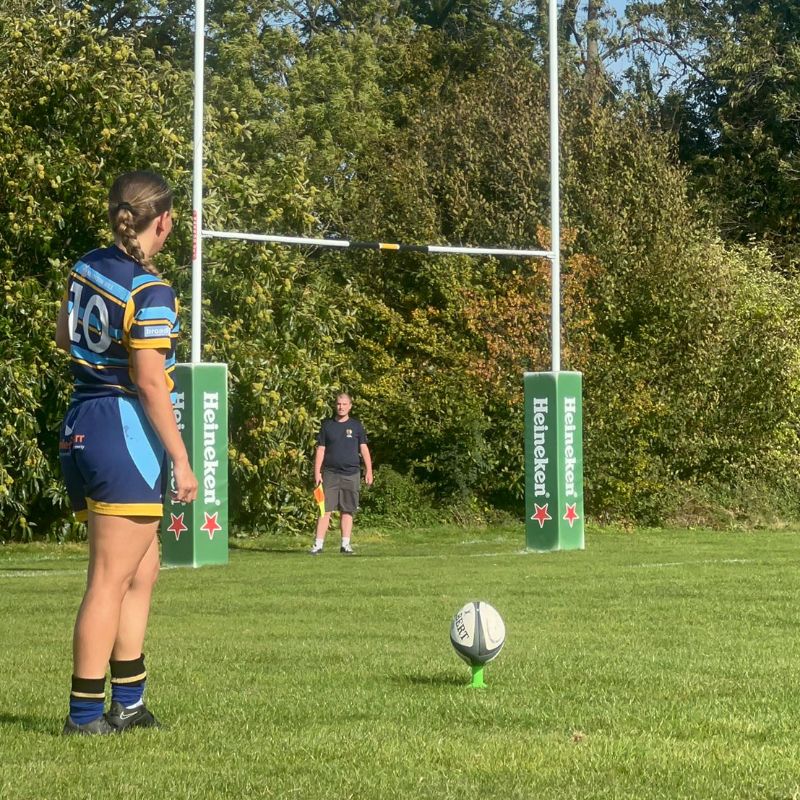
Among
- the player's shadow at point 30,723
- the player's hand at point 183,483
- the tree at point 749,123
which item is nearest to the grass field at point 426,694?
the player's shadow at point 30,723

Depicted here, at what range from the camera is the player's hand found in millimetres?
5570

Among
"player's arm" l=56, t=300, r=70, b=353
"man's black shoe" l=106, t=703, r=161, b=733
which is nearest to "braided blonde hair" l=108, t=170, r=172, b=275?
"player's arm" l=56, t=300, r=70, b=353

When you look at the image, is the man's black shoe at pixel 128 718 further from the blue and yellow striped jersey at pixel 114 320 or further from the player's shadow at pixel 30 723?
the blue and yellow striped jersey at pixel 114 320

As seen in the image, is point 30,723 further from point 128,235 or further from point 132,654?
point 128,235

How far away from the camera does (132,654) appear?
5863 mm

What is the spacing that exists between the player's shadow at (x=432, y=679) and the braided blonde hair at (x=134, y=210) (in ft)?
7.59

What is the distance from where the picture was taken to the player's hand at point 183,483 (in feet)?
18.3

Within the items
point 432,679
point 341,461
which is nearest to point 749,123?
point 341,461

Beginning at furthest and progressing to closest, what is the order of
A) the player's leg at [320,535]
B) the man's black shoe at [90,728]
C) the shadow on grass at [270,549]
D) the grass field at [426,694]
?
the shadow on grass at [270,549] → the player's leg at [320,535] → the man's black shoe at [90,728] → the grass field at [426,694]

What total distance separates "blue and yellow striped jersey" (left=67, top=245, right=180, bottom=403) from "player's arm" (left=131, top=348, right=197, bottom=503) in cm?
4

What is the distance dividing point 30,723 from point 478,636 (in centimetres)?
187

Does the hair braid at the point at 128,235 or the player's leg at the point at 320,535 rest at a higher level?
the hair braid at the point at 128,235

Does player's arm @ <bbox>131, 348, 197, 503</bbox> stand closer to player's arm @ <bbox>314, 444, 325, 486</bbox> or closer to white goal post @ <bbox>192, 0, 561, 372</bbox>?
white goal post @ <bbox>192, 0, 561, 372</bbox>

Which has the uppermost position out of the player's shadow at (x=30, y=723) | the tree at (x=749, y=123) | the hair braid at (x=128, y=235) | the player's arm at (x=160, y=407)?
the tree at (x=749, y=123)
